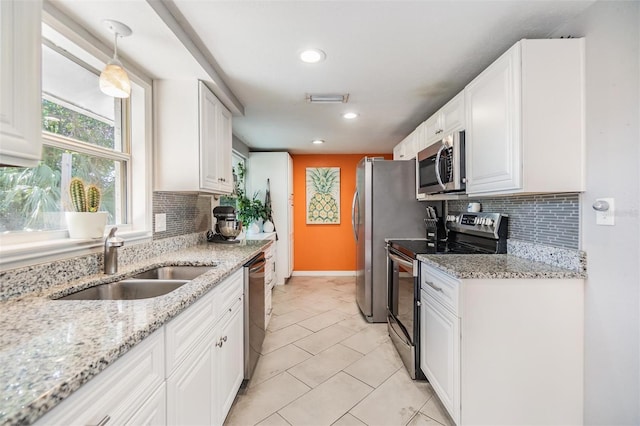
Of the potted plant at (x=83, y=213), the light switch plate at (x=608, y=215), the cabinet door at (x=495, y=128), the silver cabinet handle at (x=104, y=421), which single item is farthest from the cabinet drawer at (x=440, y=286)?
the potted plant at (x=83, y=213)

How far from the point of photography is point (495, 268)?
1580mm

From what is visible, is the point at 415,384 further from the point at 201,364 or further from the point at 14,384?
the point at 14,384

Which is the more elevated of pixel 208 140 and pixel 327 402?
pixel 208 140

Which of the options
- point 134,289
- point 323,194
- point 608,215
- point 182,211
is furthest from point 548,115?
point 323,194

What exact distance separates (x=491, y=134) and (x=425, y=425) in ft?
5.75

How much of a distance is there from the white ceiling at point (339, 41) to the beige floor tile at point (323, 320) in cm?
226

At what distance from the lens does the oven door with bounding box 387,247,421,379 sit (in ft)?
6.86

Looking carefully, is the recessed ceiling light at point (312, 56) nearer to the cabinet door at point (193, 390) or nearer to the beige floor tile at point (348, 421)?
the cabinet door at point (193, 390)

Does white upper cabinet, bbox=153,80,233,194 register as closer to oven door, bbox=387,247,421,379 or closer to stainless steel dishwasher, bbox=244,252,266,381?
stainless steel dishwasher, bbox=244,252,266,381

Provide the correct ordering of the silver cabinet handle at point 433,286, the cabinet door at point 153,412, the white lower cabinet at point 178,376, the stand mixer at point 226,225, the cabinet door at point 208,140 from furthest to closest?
1. the stand mixer at point 226,225
2. the cabinet door at point 208,140
3. the silver cabinet handle at point 433,286
4. the cabinet door at point 153,412
5. the white lower cabinet at point 178,376

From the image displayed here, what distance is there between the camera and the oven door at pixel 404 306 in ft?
6.86

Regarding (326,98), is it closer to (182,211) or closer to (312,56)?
(312,56)

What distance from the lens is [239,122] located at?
3.33 m

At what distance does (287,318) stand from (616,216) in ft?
9.32
